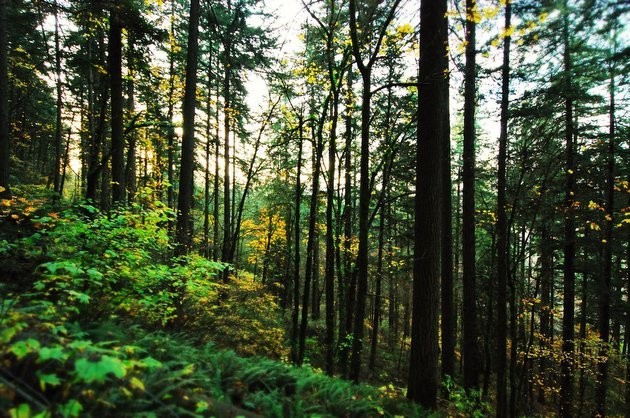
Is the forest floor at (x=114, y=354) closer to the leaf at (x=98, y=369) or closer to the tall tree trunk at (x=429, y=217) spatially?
the leaf at (x=98, y=369)

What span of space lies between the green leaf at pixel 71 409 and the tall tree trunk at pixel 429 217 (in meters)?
5.13

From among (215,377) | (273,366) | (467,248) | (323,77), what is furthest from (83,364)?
(323,77)

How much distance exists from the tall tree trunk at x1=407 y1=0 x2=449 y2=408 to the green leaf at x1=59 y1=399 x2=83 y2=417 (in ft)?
16.8

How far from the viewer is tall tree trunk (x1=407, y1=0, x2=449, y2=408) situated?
5.79 meters

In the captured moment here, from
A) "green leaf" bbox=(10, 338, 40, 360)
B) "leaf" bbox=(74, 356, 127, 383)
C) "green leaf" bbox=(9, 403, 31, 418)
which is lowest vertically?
"green leaf" bbox=(9, 403, 31, 418)

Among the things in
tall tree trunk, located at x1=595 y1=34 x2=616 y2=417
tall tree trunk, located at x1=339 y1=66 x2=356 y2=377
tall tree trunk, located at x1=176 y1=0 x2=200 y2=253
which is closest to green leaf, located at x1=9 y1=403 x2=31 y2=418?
tall tree trunk, located at x1=176 y1=0 x2=200 y2=253

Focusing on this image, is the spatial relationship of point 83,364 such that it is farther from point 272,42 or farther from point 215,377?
point 272,42

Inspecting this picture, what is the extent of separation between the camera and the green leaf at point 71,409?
1.97 meters

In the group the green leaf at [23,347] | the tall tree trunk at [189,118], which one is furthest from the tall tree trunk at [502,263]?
the green leaf at [23,347]

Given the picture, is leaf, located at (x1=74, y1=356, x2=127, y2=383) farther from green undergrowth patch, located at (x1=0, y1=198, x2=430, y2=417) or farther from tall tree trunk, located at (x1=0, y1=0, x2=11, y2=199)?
tall tree trunk, located at (x1=0, y1=0, x2=11, y2=199)

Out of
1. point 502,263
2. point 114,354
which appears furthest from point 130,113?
point 502,263

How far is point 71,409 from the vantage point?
2010 mm

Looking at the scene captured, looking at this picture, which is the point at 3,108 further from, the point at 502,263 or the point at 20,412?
the point at 502,263

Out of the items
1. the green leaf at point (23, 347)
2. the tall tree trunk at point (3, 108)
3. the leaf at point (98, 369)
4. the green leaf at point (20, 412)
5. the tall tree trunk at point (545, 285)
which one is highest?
the tall tree trunk at point (3, 108)
